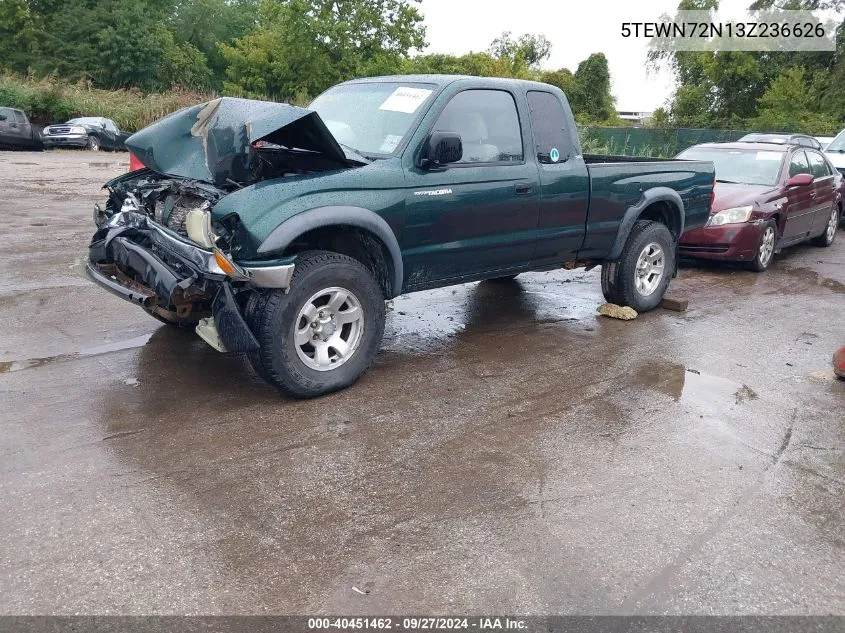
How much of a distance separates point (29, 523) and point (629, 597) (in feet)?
8.34

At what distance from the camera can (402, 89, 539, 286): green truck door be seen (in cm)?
516

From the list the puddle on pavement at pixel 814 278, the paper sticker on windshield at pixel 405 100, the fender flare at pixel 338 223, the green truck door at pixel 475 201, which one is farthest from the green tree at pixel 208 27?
the fender flare at pixel 338 223

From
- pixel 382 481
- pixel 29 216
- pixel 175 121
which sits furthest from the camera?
pixel 29 216

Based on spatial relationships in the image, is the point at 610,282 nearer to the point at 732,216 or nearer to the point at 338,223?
the point at 732,216

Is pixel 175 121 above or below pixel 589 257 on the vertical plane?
above

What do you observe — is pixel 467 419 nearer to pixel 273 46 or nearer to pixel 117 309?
pixel 117 309

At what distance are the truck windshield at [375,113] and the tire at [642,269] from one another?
2.62 meters

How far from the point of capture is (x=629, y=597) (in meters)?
2.95

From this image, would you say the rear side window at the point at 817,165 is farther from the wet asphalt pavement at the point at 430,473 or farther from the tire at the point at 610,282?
the tire at the point at 610,282

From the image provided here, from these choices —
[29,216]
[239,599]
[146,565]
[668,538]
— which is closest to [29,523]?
[146,565]

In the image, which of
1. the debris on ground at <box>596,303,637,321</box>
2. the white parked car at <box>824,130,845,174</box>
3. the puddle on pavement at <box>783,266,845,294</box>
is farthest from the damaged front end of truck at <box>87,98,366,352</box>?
the white parked car at <box>824,130,845,174</box>

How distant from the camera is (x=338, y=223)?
15.2 ft

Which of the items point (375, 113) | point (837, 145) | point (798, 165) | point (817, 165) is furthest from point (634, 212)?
point (837, 145)

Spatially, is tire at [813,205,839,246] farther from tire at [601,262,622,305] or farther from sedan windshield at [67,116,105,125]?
sedan windshield at [67,116,105,125]
